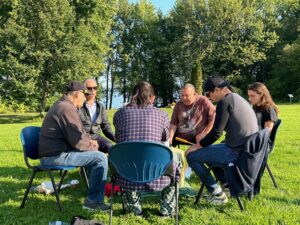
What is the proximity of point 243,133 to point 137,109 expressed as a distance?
136 centimetres

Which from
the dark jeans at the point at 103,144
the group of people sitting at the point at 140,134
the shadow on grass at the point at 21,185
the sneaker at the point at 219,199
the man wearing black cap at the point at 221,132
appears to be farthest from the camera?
the dark jeans at the point at 103,144

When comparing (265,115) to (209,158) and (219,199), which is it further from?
(219,199)

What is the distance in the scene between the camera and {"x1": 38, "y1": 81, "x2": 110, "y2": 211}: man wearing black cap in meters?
5.00

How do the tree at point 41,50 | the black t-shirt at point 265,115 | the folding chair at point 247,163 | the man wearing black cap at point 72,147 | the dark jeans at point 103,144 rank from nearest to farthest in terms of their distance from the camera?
the folding chair at point 247,163, the man wearing black cap at point 72,147, the black t-shirt at point 265,115, the dark jeans at point 103,144, the tree at point 41,50

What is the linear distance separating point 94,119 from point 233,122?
281 centimetres

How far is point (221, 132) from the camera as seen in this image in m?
4.88

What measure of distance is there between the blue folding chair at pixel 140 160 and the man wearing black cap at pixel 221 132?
38.9 inches

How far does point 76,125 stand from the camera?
16.4ft

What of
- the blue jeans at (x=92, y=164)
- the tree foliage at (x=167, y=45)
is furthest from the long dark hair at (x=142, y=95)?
the tree foliage at (x=167, y=45)

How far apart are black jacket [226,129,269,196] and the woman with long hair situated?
4.14ft

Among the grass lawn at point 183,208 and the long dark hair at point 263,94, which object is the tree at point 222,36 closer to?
the long dark hair at point 263,94

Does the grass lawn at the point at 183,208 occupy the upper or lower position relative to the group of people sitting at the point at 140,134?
lower

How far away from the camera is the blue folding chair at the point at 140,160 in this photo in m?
4.05

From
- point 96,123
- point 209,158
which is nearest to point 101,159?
point 209,158
